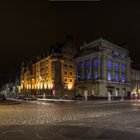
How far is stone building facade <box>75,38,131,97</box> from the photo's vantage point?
273 feet

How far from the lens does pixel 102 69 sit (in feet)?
275

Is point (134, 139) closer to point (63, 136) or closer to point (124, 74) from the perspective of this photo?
point (63, 136)

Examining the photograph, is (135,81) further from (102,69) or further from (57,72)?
(57,72)

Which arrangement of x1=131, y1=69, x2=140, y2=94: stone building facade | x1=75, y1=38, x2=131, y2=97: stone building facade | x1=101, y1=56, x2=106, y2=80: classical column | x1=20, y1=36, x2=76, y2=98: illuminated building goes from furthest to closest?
1. x1=131, y1=69, x2=140, y2=94: stone building facade
2. x1=20, y1=36, x2=76, y2=98: illuminated building
3. x1=101, y1=56, x2=106, y2=80: classical column
4. x1=75, y1=38, x2=131, y2=97: stone building facade

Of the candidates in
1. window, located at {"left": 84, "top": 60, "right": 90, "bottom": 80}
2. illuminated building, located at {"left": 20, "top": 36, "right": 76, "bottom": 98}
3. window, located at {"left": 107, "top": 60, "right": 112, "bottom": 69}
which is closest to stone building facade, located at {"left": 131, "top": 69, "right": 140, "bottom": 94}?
window, located at {"left": 107, "top": 60, "right": 112, "bottom": 69}

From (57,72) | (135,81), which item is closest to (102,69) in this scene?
(57,72)

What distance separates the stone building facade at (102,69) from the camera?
8325 centimetres

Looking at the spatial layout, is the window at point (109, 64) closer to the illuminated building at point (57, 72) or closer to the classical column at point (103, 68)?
the classical column at point (103, 68)

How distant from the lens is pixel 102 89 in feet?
268

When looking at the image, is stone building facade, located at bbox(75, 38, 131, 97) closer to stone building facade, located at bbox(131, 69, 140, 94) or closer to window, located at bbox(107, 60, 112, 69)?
window, located at bbox(107, 60, 112, 69)

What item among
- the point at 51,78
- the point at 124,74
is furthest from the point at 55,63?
the point at 124,74

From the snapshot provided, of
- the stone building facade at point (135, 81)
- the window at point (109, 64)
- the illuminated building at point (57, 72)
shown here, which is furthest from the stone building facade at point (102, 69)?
the stone building facade at point (135, 81)

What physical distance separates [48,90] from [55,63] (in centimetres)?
1169

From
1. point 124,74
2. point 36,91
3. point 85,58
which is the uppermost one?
point 85,58
